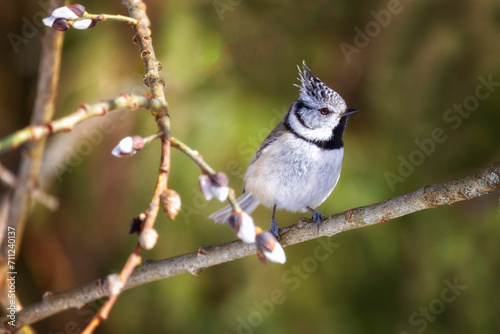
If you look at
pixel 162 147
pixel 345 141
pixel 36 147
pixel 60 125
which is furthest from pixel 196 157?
pixel 345 141

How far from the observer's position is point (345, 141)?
271cm

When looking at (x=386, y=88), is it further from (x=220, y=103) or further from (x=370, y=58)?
(x=220, y=103)

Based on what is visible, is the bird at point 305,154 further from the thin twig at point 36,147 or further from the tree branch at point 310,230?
the thin twig at point 36,147

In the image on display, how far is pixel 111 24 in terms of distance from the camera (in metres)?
2.75

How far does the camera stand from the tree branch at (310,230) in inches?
47.1

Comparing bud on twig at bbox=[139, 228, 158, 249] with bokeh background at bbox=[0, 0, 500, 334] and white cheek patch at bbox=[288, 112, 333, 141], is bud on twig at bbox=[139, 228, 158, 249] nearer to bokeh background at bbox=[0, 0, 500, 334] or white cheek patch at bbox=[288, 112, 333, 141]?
white cheek patch at bbox=[288, 112, 333, 141]

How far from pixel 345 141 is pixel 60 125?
213 centimetres

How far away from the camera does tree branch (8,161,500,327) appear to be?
3.92 feet

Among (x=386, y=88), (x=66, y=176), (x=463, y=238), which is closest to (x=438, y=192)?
(x=463, y=238)

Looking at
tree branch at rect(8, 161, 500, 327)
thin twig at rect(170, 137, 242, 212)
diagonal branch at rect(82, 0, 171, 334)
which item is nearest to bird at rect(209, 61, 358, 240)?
tree branch at rect(8, 161, 500, 327)

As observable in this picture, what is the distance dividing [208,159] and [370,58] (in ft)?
3.55

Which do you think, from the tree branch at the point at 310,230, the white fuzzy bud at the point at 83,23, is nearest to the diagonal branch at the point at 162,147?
the white fuzzy bud at the point at 83,23

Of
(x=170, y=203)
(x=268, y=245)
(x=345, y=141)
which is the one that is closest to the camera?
(x=170, y=203)

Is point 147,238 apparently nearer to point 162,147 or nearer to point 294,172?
point 162,147
